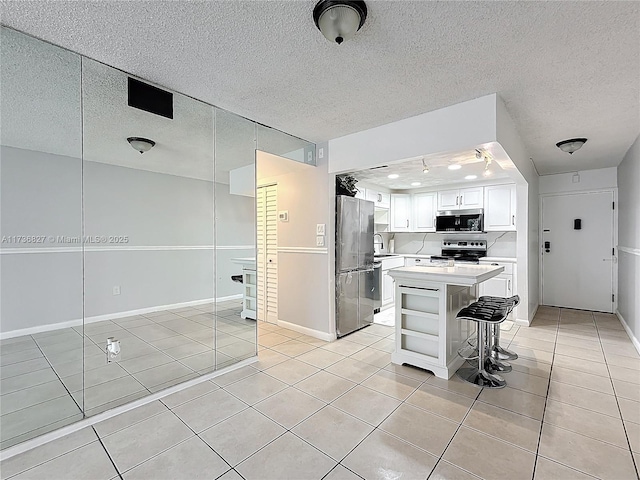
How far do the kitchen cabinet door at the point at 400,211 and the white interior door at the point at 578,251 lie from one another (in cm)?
242

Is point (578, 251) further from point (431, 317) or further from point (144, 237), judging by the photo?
point (144, 237)

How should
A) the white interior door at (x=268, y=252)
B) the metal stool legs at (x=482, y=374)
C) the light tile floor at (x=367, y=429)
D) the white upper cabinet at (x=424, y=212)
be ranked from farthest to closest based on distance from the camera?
the white upper cabinet at (x=424, y=212), the white interior door at (x=268, y=252), the metal stool legs at (x=482, y=374), the light tile floor at (x=367, y=429)

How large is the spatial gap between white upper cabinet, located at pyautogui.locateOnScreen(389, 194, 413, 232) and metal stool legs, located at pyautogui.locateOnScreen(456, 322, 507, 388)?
3.63 meters

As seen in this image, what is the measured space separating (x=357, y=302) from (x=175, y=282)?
2.40 m

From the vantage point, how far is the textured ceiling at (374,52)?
1637 mm

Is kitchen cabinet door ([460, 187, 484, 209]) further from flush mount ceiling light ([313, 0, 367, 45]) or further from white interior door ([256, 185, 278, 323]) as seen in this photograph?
flush mount ceiling light ([313, 0, 367, 45])

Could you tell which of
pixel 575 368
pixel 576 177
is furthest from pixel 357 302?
pixel 576 177

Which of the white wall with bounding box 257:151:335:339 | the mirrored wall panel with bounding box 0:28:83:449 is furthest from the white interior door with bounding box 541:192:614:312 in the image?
the mirrored wall panel with bounding box 0:28:83:449

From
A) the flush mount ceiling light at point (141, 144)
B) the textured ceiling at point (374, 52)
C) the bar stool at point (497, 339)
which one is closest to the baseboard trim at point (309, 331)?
the bar stool at point (497, 339)

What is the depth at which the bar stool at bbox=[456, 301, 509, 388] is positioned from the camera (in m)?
2.60

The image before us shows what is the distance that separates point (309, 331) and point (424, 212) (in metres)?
3.54

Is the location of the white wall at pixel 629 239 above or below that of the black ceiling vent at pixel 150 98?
below

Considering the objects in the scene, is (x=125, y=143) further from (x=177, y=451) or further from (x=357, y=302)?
(x=357, y=302)

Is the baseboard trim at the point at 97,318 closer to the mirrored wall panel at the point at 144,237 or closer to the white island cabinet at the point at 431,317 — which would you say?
the mirrored wall panel at the point at 144,237
